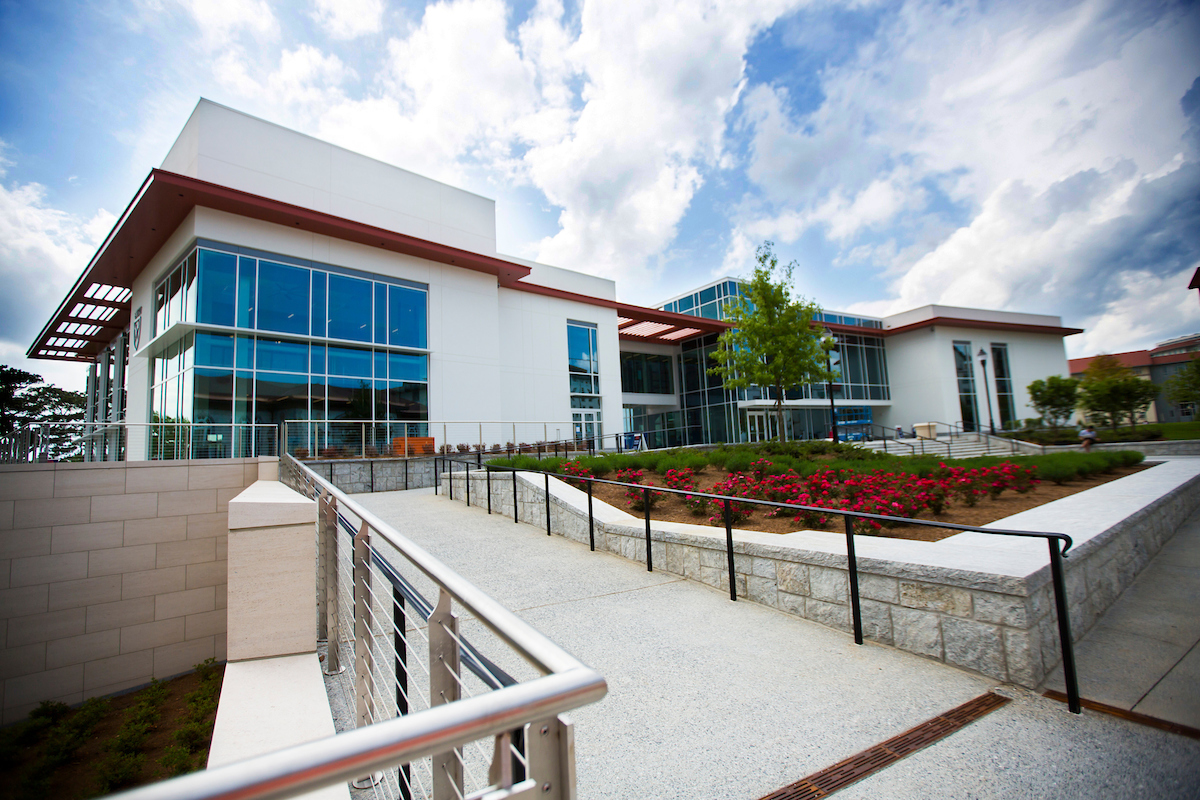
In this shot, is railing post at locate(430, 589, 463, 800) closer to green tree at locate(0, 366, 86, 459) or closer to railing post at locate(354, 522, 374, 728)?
railing post at locate(354, 522, 374, 728)

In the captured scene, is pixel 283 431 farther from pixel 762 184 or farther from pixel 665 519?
pixel 762 184

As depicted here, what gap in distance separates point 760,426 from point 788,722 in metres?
32.9

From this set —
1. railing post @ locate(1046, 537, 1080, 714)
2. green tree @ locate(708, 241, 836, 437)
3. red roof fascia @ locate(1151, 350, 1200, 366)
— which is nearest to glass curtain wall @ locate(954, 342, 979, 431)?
red roof fascia @ locate(1151, 350, 1200, 366)

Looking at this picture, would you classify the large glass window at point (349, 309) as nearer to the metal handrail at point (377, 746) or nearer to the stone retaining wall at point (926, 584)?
the stone retaining wall at point (926, 584)

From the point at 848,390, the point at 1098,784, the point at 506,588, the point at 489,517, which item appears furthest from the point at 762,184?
the point at 1098,784

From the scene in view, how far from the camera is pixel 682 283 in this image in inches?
2665

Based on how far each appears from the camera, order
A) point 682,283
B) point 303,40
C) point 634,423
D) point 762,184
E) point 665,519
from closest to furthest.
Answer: point 665,519 → point 303,40 → point 762,184 → point 634,423 → point 682,283

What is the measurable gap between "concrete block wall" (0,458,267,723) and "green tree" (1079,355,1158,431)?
117ft

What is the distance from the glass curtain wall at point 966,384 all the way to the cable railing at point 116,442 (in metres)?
43.2

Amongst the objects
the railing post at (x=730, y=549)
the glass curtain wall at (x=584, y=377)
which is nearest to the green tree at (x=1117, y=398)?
the glass curtain wall at (x=584, y=377)

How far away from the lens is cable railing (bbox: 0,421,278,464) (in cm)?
1032

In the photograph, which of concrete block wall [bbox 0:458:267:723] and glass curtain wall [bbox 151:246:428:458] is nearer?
concrete block wall [bbox 0:458:267:723]

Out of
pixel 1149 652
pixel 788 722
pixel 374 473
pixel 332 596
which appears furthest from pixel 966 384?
pixel 332 596

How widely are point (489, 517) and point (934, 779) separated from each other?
29.8ft
